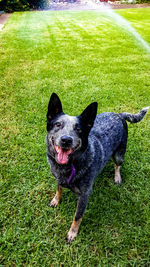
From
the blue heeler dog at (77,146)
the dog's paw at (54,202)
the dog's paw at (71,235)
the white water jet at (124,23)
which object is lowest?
the dog's paw at (71,235)

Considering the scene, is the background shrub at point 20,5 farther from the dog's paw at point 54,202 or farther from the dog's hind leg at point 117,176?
the dog's paw at point 54,202

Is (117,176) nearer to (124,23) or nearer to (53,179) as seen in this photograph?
(53,179)

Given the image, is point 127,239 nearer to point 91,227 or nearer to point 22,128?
point 91,227

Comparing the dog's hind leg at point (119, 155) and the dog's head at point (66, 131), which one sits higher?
the dog's head at point (66, 131)

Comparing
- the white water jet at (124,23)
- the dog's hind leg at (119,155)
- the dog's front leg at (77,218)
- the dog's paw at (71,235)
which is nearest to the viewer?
the dog's front leg at (77,218)

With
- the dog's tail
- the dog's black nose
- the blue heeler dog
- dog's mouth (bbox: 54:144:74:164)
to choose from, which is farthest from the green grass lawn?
the dog's black nose

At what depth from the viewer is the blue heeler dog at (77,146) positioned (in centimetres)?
210

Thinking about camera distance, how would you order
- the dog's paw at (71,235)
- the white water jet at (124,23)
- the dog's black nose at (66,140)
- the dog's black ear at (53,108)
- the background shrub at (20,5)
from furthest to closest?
1. the background shrub at (20,5)
2. the white water jet at (124,23)
3. the dog's paw at (71,235)
4. the dog's black ear at (53,108)
5. the dog's black nose at (66,140)

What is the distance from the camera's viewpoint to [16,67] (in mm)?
6930

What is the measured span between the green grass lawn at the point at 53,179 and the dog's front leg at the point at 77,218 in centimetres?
9

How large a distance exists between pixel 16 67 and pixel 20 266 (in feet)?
21.5

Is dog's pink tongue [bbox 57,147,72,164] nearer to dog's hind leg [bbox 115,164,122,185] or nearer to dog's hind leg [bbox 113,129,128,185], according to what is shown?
dog's hind leg [bbox 113,129,128,185]

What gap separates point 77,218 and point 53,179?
961mm

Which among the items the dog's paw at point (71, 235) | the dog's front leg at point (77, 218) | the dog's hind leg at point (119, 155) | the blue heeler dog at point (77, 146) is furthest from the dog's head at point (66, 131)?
the dog's paw at point (71, 235)
